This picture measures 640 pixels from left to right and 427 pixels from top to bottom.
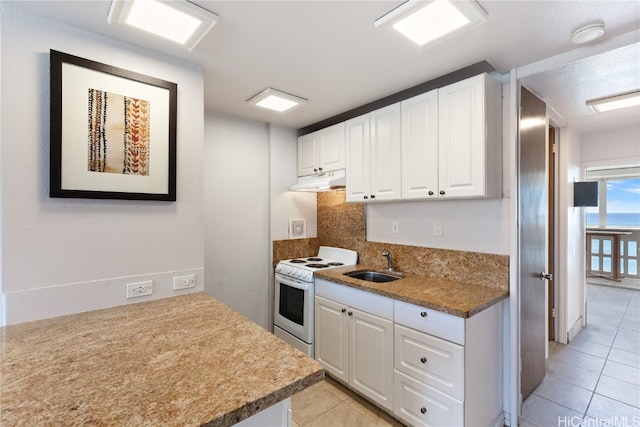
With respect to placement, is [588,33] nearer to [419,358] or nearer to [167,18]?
[419,358]

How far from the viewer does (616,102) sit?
8.01ft

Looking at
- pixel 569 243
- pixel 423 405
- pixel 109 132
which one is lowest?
pixel 423 405

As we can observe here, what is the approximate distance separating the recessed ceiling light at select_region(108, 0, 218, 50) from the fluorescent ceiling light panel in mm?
2986

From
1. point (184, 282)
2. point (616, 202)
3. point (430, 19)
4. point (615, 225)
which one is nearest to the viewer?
point (430, 19)

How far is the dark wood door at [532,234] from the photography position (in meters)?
2.05

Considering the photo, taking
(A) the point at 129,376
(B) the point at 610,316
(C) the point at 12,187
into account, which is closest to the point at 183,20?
(C) the point at 12,187

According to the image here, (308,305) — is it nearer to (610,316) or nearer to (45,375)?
(45,375)

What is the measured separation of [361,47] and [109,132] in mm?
1500

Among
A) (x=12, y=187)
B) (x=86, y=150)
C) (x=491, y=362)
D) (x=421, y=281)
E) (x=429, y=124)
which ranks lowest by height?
(x=491, y=362)

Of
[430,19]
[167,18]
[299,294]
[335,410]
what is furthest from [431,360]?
[167,18]

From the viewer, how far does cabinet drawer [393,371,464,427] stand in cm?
167

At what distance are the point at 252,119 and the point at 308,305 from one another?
1.95m

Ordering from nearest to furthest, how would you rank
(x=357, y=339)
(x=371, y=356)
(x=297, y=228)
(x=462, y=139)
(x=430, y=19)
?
(x=430, y=19) < (x=462, y=139) < (x=371, y=356) < (x=357, y=339) < (x=297, y=228)

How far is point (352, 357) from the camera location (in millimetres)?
2264
